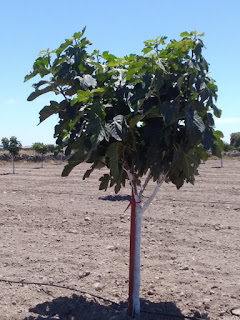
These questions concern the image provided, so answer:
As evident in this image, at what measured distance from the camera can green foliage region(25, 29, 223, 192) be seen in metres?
3.13

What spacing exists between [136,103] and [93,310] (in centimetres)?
228

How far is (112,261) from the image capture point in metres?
5.85

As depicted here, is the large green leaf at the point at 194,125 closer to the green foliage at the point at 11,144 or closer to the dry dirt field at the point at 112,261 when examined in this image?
the dry dirt field at the point at 112,261

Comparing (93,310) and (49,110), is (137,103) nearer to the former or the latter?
(49,110)

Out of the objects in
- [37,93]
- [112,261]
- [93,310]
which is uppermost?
[37,93]

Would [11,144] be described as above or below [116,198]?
above

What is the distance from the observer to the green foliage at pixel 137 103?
3.13 metres

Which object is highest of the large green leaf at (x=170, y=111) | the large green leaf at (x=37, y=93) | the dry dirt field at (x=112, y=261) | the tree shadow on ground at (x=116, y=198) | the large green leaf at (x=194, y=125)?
the large green leaf at (x=37, y=93)

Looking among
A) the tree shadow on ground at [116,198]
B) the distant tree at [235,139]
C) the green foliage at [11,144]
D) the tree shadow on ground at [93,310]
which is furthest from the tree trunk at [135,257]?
the distant tree at [235,139]

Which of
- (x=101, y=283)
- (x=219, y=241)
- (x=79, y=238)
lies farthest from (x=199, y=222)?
(x=101, y=283)

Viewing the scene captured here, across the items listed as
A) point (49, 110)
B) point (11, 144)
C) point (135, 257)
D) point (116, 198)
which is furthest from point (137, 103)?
point (11, 144)

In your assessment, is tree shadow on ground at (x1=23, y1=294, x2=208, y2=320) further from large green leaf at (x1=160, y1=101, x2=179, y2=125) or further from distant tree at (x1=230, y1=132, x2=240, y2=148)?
distant tree at (x1=230, y1=132, x2=240, y2=148)

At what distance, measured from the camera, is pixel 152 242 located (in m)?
6.89

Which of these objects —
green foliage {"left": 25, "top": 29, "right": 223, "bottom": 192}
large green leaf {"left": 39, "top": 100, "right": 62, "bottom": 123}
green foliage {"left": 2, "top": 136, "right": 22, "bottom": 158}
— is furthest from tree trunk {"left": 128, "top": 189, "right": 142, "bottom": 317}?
green foliage {"left": 2, "top": 136, "right": 22, "bottom": 158}
